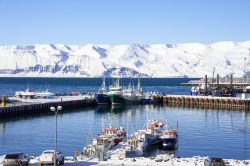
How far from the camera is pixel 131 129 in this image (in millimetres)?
74125

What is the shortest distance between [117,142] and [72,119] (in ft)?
112

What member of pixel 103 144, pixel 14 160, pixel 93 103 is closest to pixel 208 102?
pixel 93 103

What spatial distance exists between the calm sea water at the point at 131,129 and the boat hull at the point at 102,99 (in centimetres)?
1227

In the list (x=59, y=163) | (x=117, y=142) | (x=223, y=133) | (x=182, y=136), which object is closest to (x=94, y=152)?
(x=59, y=163)

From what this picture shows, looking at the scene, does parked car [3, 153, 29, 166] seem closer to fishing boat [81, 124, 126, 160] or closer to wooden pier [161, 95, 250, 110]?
fishing boat [81, 124, 126, 160]

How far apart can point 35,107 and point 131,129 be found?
98.8 ft

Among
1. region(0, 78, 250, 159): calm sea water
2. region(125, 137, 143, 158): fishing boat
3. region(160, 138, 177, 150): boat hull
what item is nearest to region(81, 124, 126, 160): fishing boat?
region(125, 137, 143, 158): fishing boat

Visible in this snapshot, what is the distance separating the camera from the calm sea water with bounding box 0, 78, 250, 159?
5703 centimetres

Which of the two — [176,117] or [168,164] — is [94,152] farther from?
[176,117]

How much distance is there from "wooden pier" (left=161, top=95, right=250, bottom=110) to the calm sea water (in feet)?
30.3

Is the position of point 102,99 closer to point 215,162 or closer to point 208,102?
point 208,102

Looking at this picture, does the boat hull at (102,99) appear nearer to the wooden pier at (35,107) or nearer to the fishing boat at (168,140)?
the wooden pier at (35,107)

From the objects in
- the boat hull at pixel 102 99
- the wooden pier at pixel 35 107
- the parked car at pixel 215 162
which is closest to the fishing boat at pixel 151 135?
the parked car at pixel 215 162

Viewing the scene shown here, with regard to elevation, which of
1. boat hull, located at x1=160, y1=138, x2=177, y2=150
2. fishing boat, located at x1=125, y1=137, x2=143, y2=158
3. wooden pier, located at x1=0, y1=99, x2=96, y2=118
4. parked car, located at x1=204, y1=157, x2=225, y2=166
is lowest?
boat hull, located at x1=160, y1=138, x2=177, y2=150
